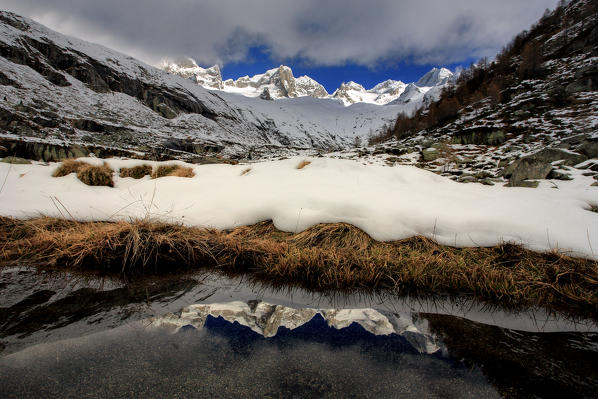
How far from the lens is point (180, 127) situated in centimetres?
7675

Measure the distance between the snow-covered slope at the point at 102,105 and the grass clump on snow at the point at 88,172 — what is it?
76.2 feet

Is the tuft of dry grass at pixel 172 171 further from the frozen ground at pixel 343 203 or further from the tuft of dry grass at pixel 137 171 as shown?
the frozen ground at pixel 343 203

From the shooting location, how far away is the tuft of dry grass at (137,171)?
5.17m

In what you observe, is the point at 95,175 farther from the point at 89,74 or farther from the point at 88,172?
the point at 89,74

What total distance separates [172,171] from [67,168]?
2.02 metres

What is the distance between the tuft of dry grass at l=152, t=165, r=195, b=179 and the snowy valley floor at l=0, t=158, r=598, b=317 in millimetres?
949

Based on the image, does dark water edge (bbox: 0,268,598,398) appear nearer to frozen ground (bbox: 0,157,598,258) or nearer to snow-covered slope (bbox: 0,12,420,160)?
frozen ground (bbox: 0,157,598,258)

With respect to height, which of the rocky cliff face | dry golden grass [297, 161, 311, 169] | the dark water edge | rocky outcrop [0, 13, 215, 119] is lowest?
the dark water edge

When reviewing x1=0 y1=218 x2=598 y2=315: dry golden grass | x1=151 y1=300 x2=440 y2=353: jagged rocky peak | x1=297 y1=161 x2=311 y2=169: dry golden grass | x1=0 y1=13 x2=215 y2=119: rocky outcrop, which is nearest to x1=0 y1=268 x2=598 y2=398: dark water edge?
x1=151 y1=300 x2=440 y2=353: jagged rocky peak

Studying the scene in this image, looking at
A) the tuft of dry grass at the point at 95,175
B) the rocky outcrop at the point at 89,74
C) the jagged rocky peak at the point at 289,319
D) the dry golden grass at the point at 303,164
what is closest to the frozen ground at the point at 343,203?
the tuft of dry grass at the point at 95,175

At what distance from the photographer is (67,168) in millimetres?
4840

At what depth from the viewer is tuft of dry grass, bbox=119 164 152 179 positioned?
5.17 meters

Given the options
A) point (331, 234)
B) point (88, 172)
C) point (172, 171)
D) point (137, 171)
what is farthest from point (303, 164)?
point (88, 172)

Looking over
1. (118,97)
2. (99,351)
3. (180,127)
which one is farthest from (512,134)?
(118,97)
